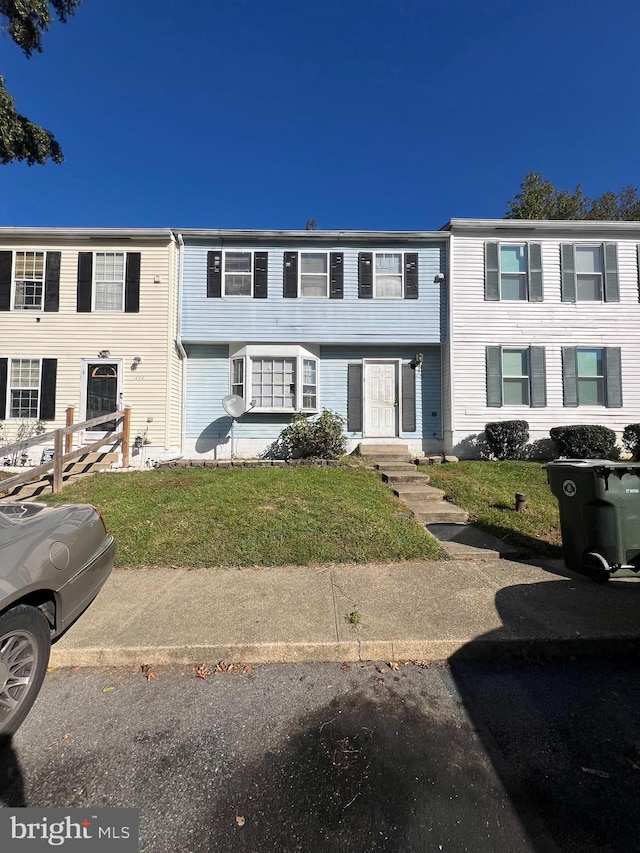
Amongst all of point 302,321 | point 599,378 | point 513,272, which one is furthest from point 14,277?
point 599,378

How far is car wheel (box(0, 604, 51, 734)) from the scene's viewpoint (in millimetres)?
2123

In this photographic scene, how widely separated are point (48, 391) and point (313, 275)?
770 centimetres

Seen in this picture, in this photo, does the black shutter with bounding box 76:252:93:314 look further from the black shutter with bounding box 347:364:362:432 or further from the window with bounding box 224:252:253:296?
the black shutter with bounding box 347:364:362:432

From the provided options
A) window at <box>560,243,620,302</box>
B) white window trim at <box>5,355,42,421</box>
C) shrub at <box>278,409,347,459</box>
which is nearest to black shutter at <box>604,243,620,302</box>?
window at <box>560,243,620,302</box>

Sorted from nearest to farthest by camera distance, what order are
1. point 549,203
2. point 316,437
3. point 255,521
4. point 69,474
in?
1. point 255,521
2. point 69,474
3. point 316,437
4. point 549,203

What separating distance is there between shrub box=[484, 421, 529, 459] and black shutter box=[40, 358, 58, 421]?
451 inches

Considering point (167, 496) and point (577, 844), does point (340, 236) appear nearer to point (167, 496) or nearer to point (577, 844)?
A: point (167, 496)

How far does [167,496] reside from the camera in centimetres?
650

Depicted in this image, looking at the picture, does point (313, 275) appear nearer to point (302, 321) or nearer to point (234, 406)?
point (302, 321)

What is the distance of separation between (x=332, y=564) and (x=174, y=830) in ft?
9.30

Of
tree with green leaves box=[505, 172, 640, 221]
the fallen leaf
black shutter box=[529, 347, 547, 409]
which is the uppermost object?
tree with green leaves box=[505, 172, 640, 221]

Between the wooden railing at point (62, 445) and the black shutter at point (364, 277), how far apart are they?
273 inches

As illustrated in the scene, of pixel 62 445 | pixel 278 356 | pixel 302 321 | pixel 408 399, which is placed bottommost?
pixel 62 445

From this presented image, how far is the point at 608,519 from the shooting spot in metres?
3.72
